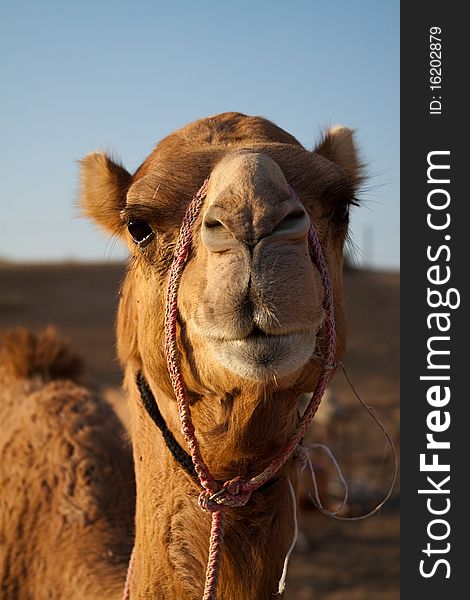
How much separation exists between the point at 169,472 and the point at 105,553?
109 cm

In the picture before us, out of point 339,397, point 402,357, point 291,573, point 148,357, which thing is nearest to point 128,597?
point 148,357

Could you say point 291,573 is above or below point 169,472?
below

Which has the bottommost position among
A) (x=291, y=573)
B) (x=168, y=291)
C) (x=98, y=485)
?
(x=291, y=573)

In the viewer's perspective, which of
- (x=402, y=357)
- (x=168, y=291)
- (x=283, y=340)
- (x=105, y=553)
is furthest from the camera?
(x=402, y=357)

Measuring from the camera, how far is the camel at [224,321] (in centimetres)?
225

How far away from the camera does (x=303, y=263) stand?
229cm

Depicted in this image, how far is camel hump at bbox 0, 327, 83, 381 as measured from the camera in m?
5.10

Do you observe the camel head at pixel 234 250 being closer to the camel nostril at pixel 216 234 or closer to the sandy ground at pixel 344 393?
the camel nostril at pixel 216 234

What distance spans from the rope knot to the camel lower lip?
0.55m

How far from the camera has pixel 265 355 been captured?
2.23 meters

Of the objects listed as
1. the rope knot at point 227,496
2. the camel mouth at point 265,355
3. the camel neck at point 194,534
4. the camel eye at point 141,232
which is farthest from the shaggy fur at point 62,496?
the camel mouth at point 265,355

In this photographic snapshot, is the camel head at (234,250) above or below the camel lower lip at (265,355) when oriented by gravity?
above

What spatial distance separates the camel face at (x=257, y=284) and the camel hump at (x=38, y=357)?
116 inches

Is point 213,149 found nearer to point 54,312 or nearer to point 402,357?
point 402,357
